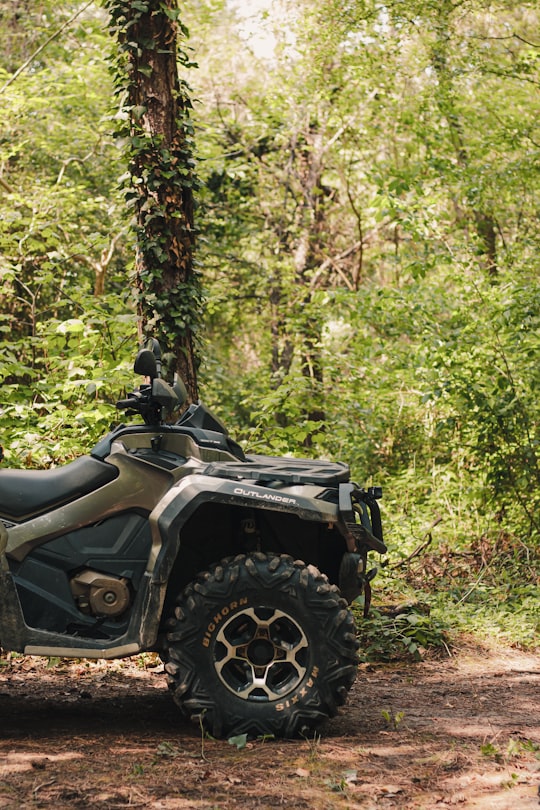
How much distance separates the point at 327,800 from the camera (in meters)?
3.57

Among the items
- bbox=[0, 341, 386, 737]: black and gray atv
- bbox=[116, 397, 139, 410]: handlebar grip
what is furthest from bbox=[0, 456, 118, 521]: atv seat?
bbox=[116, 397, 139, 410]: handlebar grip

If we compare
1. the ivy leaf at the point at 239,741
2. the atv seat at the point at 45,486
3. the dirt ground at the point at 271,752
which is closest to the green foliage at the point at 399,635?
the dirt ground at the point at 271,752

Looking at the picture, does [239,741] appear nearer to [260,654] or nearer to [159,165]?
[260,654]

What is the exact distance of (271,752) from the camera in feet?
13.8

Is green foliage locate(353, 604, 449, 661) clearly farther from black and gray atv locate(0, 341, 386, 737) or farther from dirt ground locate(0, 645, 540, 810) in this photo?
black and gray atv locate(0, 341, 386, 737)

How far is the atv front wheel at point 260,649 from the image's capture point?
14.5ft

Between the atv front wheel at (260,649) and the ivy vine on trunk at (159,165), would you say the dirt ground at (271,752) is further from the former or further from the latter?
the ivy vine on trunk at (159,165)

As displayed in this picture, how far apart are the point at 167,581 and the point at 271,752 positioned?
93 cm

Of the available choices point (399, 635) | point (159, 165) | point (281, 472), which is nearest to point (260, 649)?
point (281, 472)

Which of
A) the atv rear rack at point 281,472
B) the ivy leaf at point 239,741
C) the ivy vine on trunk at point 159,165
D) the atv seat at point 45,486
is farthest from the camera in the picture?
the ivy vine on trunk at point 159,165

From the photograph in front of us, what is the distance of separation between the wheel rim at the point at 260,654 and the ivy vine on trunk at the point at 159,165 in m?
3.80

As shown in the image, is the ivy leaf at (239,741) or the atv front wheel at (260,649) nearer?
the ivy leaf at (239,741)

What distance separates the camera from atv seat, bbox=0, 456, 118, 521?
452 centimetres

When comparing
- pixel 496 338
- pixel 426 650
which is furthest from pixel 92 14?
pixel 426 650
